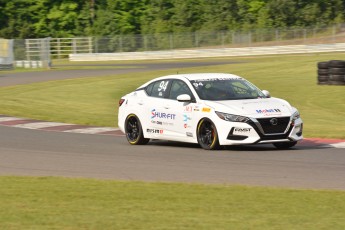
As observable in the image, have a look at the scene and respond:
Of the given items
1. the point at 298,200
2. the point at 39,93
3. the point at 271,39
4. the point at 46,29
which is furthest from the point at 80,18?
the point at 298,200

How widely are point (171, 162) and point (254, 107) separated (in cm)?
216

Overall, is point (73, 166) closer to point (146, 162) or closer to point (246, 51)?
point (146, 162)

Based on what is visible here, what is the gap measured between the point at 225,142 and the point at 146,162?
1795mm

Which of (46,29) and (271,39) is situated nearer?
(271,39)

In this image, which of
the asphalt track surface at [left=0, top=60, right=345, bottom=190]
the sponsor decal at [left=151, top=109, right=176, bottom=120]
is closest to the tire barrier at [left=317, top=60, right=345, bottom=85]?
the asphalt track surface at [left=0, top=60, right=345, bottom=190]

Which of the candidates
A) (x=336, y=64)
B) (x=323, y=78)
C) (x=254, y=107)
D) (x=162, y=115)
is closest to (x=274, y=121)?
(x=254, y=107)

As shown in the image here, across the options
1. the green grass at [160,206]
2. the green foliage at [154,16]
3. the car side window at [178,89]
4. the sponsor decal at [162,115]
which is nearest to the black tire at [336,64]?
the car side window at [178,89]

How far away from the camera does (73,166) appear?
13555mm

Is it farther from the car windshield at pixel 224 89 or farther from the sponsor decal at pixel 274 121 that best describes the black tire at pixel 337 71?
the sponsor decal at pixel 274 121

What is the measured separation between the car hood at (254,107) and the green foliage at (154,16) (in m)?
64.3

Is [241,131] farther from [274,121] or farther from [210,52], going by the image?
[210,52]

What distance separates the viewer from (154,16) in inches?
3270

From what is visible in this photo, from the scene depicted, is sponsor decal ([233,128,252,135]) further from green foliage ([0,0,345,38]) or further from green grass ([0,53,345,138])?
green foliage ([0,0,345,38])

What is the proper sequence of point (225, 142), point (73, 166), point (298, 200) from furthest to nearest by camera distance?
point (225, 142)
point (73, 166)
point (298, 200)
